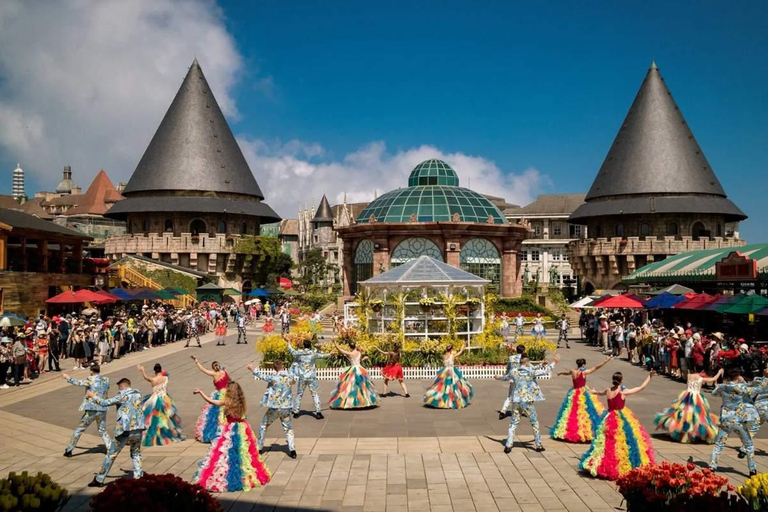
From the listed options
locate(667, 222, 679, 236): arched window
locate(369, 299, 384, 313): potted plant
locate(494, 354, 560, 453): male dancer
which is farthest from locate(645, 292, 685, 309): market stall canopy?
locate(667, 222, 679, 236): arched window

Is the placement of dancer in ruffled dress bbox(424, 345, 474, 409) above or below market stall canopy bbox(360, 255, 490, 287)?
below

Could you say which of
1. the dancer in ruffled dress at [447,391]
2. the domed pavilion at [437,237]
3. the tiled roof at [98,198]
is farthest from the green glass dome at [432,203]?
the tiled roof at [98,198]

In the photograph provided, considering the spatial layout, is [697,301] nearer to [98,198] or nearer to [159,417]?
[159,417]

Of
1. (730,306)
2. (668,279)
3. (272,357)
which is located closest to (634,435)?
(272,357)

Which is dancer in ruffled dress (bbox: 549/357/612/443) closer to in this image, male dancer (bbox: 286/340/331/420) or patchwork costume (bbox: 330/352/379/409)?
patchwork costume (bbox: 330/352/379/409)

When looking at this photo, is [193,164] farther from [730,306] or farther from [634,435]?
[634,435]

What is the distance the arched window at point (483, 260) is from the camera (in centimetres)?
4044

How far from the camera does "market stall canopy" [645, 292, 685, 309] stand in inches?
1126

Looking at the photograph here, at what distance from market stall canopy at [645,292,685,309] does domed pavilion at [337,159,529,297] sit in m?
11.6

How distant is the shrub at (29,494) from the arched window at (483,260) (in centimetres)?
3489

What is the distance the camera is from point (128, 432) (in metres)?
10.0

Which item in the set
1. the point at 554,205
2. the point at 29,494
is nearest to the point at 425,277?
the point at 29,494

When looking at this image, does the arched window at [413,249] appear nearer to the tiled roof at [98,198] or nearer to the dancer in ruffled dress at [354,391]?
the dancer in ruffled dress at [354,391]

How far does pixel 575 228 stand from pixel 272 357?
68944 millimetres
